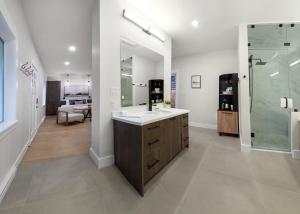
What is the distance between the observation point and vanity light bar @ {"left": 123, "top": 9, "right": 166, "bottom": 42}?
245 centimetres

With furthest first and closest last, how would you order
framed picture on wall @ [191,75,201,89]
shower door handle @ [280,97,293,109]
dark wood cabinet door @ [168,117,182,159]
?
framed picture on wall @ [191,75,201,89]
shower door handle @ [280,97,293,109]
dark wood cabinet door @ [168,117,182,159]

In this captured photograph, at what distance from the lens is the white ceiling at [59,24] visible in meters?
2.50

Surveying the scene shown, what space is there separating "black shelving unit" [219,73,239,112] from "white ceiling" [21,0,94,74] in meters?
3.83

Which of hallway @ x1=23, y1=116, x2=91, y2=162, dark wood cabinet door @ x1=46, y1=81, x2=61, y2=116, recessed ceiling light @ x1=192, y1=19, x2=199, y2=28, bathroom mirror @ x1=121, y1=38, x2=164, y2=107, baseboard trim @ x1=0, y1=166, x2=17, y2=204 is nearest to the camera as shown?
baseboard trim @ x1=0, y1=166, x2=17, y2=204

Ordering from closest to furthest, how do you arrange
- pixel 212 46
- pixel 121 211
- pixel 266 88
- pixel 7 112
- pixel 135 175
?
pixel 121 211 < pixel 135 175 < pixel 7 112 < pixel 266 88 < pixel 212 46

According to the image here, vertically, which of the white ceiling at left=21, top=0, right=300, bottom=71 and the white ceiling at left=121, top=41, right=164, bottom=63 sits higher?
the white ceiling at left=21, top=0, right=300, bottom=71

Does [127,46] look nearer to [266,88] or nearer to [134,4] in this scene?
[134,4]

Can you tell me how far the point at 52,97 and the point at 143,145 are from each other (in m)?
8.92

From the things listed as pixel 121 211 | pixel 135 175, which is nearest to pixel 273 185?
pixel 135 175

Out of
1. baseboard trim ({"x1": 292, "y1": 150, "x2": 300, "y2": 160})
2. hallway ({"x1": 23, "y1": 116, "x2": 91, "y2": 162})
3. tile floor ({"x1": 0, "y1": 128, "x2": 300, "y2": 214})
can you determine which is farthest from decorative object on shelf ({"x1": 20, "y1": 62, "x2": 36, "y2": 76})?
baseboard trim ({"x1": 292, "y1": 150, "x2": 300, "y2": 160})

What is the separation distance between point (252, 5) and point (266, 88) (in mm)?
1583

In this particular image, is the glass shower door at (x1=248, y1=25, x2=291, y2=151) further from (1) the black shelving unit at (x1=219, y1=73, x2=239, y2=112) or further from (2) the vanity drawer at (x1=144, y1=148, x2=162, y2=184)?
(2) the vanity drawer at (x1=144, y1=148, x2=162, y2=184)

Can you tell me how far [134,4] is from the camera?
2.54m

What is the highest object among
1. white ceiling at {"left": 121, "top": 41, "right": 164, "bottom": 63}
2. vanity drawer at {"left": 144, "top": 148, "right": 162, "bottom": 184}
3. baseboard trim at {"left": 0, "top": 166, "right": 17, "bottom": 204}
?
white ceiling at {"left": 121, "top": 41, "right": 164, "bottom": 63}
